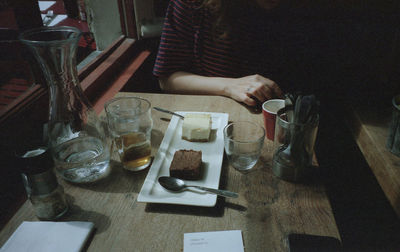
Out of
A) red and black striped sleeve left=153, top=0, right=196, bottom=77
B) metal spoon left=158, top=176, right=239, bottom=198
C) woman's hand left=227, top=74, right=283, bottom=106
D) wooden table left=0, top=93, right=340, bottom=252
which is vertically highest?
red and black striped sleeve left=153, top=0, right=196, bottom=77

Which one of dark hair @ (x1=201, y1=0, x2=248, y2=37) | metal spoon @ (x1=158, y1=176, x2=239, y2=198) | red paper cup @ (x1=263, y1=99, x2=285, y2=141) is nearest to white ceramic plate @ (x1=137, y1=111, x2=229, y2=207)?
metal spoon @ (x1=158, y1=176, x2=239, y2=198)

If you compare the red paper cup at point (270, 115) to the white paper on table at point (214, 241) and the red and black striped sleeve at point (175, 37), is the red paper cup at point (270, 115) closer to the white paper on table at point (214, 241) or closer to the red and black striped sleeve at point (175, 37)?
the white paper on table at point (214, 241)

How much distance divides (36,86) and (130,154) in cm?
61

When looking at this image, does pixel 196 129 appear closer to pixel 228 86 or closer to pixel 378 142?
pixel 228 86

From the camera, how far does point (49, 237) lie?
689 mm

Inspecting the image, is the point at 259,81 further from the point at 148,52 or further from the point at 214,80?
the point at 148,52

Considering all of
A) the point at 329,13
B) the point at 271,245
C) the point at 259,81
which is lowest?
the point at 271,245

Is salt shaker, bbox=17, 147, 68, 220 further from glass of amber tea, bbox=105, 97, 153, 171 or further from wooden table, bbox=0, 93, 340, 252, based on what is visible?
glass of amber tea, bbox=105, 97, 153, 171

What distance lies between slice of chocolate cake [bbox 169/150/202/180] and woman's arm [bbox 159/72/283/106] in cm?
48

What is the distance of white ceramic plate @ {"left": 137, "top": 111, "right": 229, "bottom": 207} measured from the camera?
780 mm

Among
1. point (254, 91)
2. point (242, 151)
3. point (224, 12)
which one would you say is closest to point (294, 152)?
point (242, 151)

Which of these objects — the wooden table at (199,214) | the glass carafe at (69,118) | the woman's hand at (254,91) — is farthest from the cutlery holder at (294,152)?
the glass carafe at (69,118)

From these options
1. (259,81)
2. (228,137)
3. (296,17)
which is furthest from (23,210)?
(296,17)

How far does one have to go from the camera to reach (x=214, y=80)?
1.50 m
